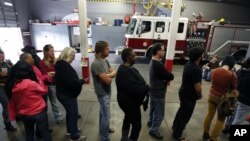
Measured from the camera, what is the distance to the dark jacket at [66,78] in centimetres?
234

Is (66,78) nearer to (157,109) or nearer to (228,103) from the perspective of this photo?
(157,109)

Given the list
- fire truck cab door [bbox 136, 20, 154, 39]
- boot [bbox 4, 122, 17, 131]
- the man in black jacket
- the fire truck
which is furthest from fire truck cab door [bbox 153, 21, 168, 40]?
boot [bbox 4, 122, 17, 131]

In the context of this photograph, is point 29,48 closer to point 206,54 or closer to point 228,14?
point 206,54

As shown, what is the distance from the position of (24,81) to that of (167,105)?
11.4 ft

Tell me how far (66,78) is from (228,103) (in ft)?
7.97

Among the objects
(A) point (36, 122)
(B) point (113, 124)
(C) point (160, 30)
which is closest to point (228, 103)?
(B) point (113, 124)

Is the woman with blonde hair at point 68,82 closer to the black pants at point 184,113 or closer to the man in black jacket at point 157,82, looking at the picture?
the man in black jacket at point 157,82

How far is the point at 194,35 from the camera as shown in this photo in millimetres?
8023

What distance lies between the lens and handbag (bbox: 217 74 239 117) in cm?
254

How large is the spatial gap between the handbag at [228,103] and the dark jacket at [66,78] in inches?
86.7

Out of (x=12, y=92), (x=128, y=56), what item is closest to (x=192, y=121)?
(x=128, y=56)

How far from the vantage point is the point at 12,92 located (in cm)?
210

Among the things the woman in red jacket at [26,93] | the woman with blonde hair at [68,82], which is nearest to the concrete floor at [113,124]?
the woman with blonde hair at [68,82]

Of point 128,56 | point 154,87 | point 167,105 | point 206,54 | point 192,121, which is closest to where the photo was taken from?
point 128,56
